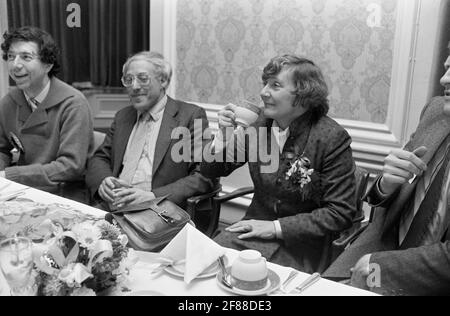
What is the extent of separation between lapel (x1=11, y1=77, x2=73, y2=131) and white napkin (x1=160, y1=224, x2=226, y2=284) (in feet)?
5.16

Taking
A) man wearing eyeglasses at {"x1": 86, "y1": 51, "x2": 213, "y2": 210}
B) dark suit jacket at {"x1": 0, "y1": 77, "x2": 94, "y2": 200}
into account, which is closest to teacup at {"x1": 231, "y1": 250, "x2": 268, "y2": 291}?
man wearing eyeglasses at {"x1": 86, "y1": 51, "x2": 213, "y2": 210}

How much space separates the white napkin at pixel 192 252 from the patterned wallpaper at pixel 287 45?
180 centimetres

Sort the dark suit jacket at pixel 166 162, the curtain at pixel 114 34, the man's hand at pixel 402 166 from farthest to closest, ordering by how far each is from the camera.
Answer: the curtain at pixel 114 34 → the dark suit jacket at pixel 166 162 → the man's hand at pixel 402 166

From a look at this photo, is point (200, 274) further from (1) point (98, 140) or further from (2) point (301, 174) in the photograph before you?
(1) point (98, 140)

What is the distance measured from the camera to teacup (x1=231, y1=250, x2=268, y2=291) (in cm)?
120

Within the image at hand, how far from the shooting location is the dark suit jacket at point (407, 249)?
144cm

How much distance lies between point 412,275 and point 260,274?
1.78 ft

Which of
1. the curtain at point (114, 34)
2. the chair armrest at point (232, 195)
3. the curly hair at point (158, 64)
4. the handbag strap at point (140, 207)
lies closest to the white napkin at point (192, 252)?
the handbag strap at point (140, 207)

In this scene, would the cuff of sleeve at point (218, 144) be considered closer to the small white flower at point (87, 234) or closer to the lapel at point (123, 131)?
the lapel at point (123, 131)

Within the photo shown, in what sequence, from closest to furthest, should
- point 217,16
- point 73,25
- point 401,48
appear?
point 401,48, point 217,16, point 73,25

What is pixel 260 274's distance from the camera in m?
1.21
